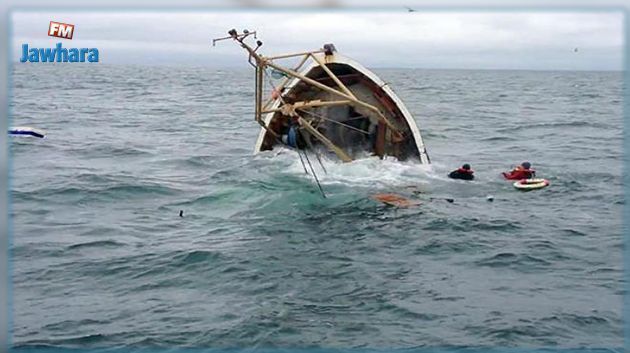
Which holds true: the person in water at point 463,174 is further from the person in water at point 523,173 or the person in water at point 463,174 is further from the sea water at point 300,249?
the person in water at point 523,173

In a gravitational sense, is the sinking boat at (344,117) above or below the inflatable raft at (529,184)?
above

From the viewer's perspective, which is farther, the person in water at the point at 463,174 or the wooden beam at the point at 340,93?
the person in water at the point at 463,174

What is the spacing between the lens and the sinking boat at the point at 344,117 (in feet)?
56.3

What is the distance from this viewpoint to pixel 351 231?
1299 centimetres

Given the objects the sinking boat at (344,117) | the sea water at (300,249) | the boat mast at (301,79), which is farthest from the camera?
the sinking boat at (344,117)

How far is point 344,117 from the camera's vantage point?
62.4 feet

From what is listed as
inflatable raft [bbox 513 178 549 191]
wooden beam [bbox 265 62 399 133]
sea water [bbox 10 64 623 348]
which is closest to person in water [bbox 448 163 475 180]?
sea water [bbox 10 64 623 348]

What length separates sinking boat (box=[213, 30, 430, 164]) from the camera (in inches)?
675

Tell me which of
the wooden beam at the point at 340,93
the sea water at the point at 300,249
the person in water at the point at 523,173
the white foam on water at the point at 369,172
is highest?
the wooden beam at the point at 340,93

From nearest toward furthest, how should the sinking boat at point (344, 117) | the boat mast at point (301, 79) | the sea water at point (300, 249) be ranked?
the sea water at point (300, 249)
the boat mast at point (301, 79)
the sinking boat at point (344, 117)

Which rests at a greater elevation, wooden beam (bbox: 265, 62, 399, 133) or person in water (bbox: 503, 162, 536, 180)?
wooden beam (bbox: 265, 62, 399, 133)

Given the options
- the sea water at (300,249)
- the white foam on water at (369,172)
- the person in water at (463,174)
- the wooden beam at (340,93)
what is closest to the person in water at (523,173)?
the sea water at (300,249)

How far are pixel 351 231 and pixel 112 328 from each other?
585 centimetres

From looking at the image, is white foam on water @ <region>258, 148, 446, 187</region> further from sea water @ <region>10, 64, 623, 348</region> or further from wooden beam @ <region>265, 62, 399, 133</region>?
wooden beam @ <region>265, 62, 399, 133</region>
